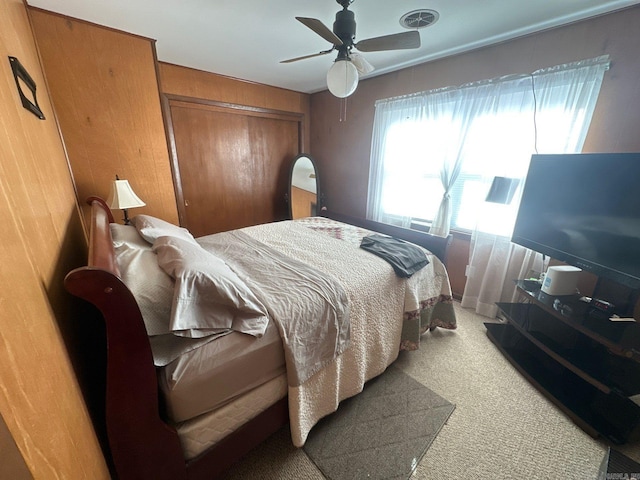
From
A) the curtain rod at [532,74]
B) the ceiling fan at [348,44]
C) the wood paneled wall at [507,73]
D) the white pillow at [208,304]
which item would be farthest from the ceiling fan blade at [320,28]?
the curtain rod at [532,74]

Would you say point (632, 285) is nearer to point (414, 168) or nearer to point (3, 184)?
point (414, 168)

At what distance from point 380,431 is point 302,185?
3.16 meters

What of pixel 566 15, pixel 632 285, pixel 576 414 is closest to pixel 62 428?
pixel 576 414

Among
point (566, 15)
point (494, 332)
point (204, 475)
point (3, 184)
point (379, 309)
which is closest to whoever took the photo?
point (3, 184)

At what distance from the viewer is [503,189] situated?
2.06 metres

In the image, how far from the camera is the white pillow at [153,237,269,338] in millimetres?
958

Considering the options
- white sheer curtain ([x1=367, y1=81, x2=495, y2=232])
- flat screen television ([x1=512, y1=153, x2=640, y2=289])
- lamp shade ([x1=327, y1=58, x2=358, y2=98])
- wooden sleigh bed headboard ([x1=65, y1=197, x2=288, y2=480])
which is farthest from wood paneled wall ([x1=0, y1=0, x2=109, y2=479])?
white sheer curtain ([x1=367, y1=81, x2=495, y2=232])

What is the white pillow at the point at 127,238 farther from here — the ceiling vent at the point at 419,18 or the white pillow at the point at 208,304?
the ceiling vent at the point at 419,18

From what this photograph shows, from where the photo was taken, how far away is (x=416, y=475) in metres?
1.20

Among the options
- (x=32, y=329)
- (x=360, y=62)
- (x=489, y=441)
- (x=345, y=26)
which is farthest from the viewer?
(x=360, y=62)

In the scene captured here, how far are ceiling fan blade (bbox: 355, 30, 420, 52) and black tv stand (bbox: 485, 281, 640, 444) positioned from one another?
5.98ft

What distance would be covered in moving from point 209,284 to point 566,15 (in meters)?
2.86

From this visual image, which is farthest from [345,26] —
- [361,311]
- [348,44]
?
[361,311]

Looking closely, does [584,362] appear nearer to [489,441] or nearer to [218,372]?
[489,441]
